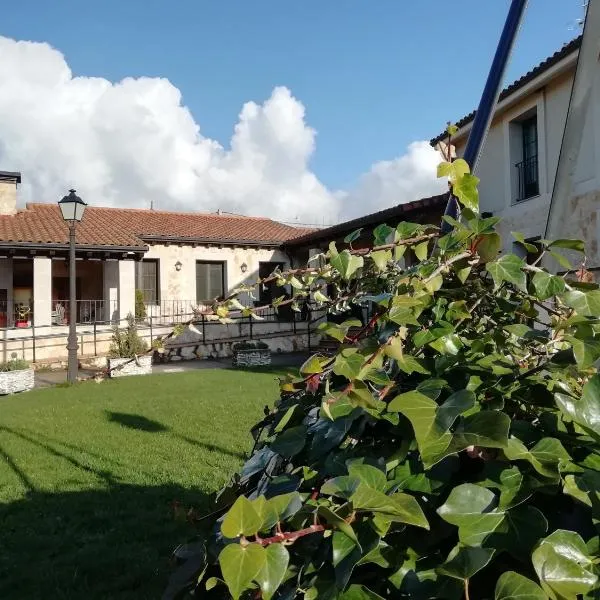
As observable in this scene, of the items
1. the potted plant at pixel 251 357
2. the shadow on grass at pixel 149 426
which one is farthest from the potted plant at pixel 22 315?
the shadow on grass at pixel 149 426

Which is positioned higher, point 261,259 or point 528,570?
point 261,259

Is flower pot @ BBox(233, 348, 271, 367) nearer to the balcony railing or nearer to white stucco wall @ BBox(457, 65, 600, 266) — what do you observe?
white stucco wall @ BBox(457, 65, 600, 266)

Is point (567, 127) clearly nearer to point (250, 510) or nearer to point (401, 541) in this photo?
point (401, 541)

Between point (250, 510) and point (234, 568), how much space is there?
0.07 m

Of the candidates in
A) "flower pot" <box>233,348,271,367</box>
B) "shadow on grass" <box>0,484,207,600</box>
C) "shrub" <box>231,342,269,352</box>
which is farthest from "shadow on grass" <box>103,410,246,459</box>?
"shrub" <box>231,342,269,352</box>

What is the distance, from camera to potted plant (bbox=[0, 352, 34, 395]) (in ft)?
35.5

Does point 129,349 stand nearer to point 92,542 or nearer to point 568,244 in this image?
point 92,542

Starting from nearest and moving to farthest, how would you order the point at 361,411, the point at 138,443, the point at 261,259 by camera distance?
the point at 361,411 < the point at 138,443 < the point at 261,259

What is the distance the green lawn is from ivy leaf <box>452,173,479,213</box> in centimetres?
128

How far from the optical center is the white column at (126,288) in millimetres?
16891

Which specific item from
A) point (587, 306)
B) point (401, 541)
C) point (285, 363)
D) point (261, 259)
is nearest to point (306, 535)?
point (401, 541)

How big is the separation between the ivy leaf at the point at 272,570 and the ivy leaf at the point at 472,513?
213 millimetres

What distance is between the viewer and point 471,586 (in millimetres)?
785

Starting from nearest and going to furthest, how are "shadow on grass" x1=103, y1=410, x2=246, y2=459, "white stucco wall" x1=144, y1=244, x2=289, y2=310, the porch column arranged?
"shadow on grass" x1=103, y1=410, x2=246, y2=459 → the porch column → "white stucco wall" x1=144, y1=244, x2=289, y2=310
